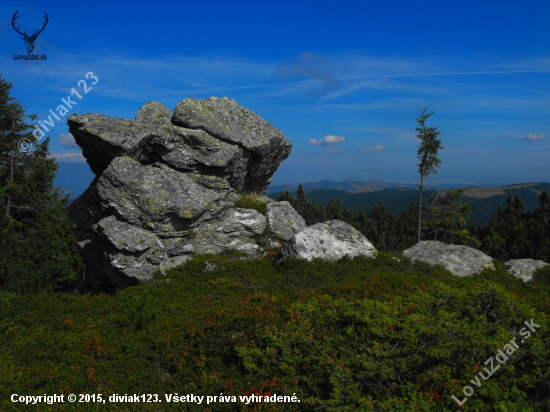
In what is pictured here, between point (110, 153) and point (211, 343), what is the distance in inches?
497

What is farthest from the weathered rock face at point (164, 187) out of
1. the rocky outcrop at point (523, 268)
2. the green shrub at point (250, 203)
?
the rocky outcrop at point (523, 268)

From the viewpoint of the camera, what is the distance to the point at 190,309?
1258 cm

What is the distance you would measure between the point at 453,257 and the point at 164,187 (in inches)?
571

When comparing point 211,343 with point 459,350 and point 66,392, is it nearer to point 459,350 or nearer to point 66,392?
point 66,392

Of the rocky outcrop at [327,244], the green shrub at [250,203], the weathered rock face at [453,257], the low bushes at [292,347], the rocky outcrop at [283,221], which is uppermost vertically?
the green shrub at [250,203]

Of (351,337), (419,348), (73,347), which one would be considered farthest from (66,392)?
Answer: (419,348)

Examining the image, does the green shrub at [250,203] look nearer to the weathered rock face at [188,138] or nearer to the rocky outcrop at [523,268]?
the weathered rock face at [188,138]

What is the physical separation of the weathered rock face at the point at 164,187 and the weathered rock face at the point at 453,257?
740 centimetres

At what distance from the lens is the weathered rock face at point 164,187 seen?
1680 cm

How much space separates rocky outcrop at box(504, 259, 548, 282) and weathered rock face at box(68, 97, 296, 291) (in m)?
11.5

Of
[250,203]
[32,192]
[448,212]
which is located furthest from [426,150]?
[32,192]

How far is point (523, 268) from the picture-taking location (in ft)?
55.5

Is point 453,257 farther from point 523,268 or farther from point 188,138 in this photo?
point 188,138

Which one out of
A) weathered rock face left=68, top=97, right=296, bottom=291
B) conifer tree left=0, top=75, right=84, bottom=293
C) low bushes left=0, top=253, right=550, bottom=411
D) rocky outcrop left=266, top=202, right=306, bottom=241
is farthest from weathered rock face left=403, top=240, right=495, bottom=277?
conifer tree left=0, top=75, right=84, bottom=293
